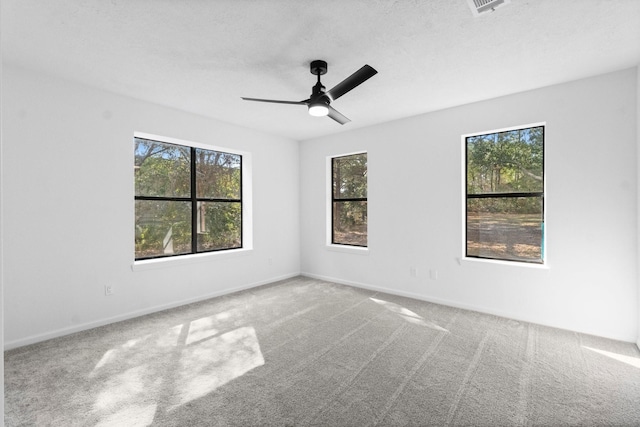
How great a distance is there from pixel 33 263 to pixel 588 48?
5.33 meters

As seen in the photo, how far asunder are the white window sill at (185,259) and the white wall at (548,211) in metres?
1.84

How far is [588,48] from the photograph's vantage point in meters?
2.71

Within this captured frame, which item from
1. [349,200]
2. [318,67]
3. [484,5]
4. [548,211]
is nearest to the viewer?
[484,5]

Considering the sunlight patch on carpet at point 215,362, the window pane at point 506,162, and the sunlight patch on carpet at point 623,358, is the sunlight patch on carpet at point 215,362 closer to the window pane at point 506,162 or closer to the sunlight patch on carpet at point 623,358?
the sunlight patch on carpet at point 623,358

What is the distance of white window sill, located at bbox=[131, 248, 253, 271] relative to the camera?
3.94m

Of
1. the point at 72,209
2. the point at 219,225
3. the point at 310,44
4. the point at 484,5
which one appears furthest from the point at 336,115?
the point at 72,209

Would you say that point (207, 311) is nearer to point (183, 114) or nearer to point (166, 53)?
point (183, 114)

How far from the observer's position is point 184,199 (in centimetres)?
457

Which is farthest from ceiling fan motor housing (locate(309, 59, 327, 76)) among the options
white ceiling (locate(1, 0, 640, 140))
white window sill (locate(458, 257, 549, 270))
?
white window sill (locate(458, 257, 549, 270))

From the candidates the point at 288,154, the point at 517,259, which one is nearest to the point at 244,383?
the point at 517,259

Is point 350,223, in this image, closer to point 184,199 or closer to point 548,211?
point 184,199

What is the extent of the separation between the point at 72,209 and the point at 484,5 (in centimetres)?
406

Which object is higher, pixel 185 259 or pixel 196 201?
pixel 196 201

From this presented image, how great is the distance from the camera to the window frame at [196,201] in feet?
13.5
